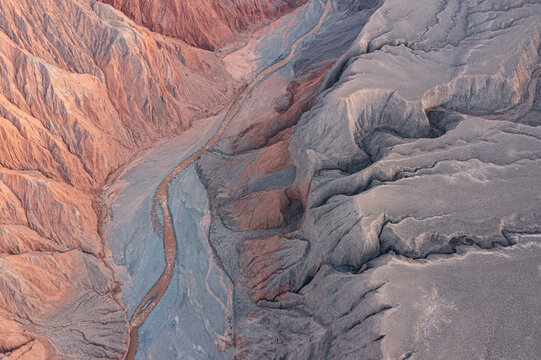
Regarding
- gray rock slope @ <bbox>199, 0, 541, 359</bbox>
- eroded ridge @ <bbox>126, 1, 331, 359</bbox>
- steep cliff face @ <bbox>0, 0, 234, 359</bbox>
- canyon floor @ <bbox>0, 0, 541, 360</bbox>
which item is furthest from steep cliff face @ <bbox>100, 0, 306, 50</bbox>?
gray rock slope @ <bbox>199, 0, 541, 359</bbox>

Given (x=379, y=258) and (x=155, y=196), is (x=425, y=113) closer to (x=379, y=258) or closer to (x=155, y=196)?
(x=379, y=258)

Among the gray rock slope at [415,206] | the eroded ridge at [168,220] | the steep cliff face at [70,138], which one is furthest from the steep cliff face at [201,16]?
the gray rock slope at [415,206]

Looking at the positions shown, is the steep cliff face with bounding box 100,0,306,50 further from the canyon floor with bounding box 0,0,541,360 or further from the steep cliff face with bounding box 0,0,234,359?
the canyon floor with bounding box 0,0,541,360

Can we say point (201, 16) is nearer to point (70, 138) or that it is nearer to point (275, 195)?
point (70, 138)

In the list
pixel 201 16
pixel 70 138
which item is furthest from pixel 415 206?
pixel 201 16

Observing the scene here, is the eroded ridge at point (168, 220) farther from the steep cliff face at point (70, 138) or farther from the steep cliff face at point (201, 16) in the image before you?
the steep cliff face at point (201, 16)

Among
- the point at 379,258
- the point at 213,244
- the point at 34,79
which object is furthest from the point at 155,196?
the point at 379,258
